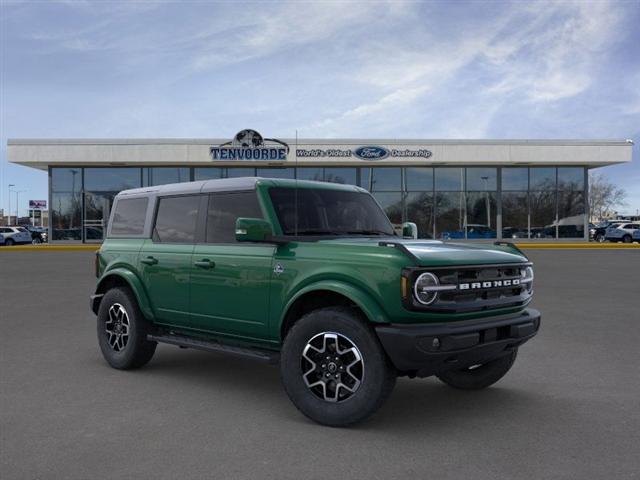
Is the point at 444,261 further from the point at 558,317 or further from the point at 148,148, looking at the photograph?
the point at 148,148

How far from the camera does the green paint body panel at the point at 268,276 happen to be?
14.5 feet

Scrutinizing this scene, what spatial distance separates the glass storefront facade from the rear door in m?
31.2

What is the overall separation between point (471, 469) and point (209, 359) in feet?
12.9

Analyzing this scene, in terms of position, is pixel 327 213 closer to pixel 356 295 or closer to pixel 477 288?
pixel 356 295

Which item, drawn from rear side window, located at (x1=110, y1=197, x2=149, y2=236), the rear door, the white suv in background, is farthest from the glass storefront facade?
the rear door

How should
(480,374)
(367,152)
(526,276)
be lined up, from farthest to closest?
(367,152) → (480,374) → (526,276)

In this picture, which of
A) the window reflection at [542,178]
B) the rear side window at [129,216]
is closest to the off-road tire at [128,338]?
the rear side window at [129,216]

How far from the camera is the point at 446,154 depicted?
3675 cm

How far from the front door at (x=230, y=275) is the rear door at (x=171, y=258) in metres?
0.16

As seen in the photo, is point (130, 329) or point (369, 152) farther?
point (369, 152)

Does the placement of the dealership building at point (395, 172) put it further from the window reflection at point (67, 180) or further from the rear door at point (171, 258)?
the rear door at point (171, 258)

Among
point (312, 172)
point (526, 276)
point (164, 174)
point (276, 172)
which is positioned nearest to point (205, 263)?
point (526, 276)

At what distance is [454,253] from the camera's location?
469 centimetres

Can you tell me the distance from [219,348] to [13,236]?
131 feet
